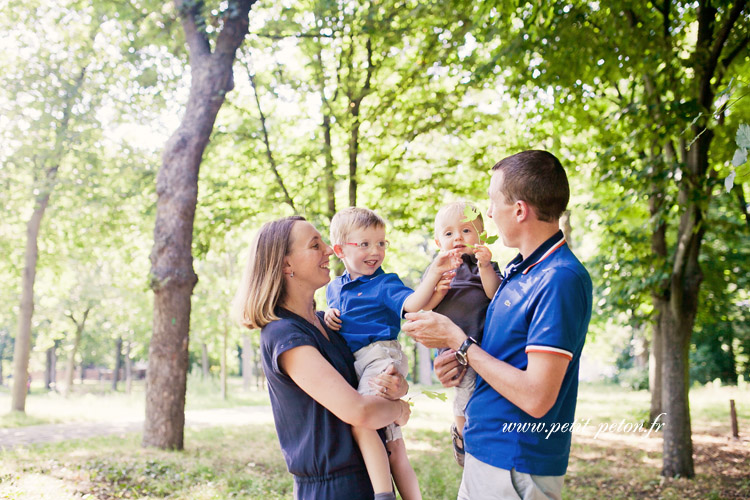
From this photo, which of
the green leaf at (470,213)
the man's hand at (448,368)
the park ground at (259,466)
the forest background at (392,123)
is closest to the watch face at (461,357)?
the man's hand at (448,368)

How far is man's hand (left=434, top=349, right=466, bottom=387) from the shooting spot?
2.35m

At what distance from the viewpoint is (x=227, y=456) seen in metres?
8.98

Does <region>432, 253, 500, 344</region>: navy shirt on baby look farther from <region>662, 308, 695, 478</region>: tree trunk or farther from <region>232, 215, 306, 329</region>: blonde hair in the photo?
<region>662, 308, 695, 478</region>: tree trunk

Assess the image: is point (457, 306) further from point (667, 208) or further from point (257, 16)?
point (257, 16)

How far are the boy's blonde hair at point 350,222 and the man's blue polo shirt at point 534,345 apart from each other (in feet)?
3.34

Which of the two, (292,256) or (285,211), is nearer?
(292,256)

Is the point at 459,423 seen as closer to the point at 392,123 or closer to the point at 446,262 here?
the point at 446,262

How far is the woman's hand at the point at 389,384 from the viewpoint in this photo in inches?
94.7

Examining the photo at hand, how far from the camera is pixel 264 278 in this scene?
2500 millimetres

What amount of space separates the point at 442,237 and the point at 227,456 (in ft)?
24.0

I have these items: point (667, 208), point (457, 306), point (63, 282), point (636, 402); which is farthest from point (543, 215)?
point (63, 282)

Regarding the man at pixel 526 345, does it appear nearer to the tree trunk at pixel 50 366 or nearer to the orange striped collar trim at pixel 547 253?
the orange striped collar trim at pixel 547 253

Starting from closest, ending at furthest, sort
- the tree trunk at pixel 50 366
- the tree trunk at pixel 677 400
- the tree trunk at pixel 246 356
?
the tree trunk at pixel 677 400
the tree trunk at pixel 246 356
the tree trunk at pixel 50 366

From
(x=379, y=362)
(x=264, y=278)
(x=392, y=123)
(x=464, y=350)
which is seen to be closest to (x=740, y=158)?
(x=464, y=350)
